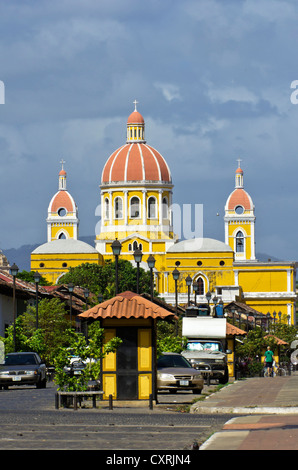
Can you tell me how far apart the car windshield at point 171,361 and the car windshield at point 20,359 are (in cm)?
701

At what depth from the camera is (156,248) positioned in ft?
497

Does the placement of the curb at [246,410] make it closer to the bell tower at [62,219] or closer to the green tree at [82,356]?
the green tree at [82,356]

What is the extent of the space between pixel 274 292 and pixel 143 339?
127195mm

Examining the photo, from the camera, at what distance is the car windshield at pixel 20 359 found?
118 ft

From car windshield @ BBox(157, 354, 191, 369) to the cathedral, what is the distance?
10663 cm

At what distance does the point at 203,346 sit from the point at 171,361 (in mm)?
9378

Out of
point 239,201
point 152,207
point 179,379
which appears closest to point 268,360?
point 179,379

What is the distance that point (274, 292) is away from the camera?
15062 cm

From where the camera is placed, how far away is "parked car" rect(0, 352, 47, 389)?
3462cm

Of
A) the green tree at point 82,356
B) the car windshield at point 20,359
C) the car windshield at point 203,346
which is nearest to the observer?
the green tree at point 82,356

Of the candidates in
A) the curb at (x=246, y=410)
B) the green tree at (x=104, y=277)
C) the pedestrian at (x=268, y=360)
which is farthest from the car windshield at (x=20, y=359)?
the green tree at (x=104, y=277)
